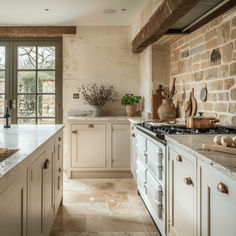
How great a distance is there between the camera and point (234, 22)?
237cm

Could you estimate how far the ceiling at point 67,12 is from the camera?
371 cm

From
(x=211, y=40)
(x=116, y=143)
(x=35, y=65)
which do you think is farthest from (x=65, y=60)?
(x=211, y=40)

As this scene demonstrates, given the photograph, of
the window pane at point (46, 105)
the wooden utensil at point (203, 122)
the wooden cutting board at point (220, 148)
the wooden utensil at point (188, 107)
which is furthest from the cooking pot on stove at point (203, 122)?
the window pane at point (46, 105)

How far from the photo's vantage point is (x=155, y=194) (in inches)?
94.4

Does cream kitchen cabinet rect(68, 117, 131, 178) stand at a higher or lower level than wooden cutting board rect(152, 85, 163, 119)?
lower

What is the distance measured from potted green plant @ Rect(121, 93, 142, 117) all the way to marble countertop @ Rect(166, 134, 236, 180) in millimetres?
2616

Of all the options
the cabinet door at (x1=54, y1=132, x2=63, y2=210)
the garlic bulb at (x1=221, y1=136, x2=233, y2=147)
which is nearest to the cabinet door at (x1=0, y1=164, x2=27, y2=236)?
the garlic bulb at (x1=221, y1=136, x2=233, y2=147)

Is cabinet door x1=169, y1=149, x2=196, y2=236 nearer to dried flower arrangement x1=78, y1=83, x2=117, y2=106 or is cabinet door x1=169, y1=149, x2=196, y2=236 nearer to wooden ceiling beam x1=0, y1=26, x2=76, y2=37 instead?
dried flower arrangement x1=78, y1=83, x2=117, y2=106

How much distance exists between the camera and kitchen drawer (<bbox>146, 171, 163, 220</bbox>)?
89.7 inches

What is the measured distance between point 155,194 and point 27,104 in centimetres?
331

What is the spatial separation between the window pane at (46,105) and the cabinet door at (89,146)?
950 mm

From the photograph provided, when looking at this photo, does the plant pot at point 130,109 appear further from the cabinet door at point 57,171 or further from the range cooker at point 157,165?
the cabinet door at point 57,171

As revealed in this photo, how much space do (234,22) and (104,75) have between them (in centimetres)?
280

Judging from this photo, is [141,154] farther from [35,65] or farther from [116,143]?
[35,65]
